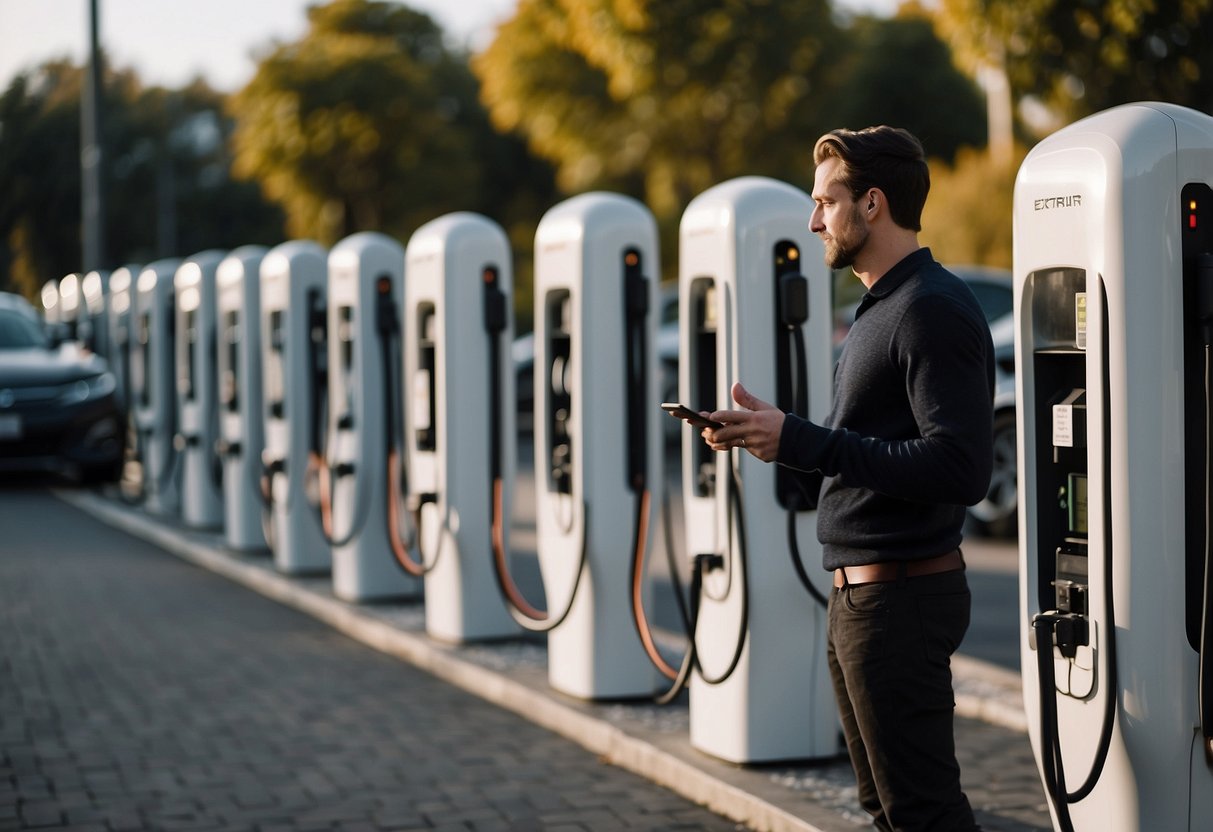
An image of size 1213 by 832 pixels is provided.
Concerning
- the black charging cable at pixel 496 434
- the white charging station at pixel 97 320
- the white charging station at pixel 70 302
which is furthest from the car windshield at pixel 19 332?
the black charging cable at pixel 496 434

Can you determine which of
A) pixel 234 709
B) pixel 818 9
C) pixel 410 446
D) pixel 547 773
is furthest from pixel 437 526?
pixel 818 9

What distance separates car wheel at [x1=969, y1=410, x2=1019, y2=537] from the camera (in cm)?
1139

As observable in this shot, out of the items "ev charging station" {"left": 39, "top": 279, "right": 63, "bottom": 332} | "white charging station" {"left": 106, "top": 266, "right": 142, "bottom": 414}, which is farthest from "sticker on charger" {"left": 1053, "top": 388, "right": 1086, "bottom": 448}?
"ev charging station" {"left": 39, "top": 279, "right": 63, "bottom": 332}

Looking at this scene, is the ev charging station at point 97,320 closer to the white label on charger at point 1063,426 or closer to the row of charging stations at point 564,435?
the row of charging stations at point 564,435

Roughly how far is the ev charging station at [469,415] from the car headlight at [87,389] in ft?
29.3

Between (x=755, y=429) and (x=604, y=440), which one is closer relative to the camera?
(x=755, y=429)

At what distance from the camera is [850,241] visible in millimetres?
3662

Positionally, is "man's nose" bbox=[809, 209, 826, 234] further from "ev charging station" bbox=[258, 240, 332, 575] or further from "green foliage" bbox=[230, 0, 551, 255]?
"green foliage" bbox=[230, 0, 551, 255]

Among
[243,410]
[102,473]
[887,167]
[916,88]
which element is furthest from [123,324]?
[916,88]

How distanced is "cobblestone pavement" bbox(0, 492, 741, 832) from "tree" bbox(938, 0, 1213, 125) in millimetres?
6071

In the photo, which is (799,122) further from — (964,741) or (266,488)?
(964,741)

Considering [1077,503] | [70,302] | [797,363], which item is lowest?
[1077,503]

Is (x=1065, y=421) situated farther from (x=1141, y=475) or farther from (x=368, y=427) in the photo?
(x=368, y=427)

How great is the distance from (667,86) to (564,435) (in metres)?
28.1
